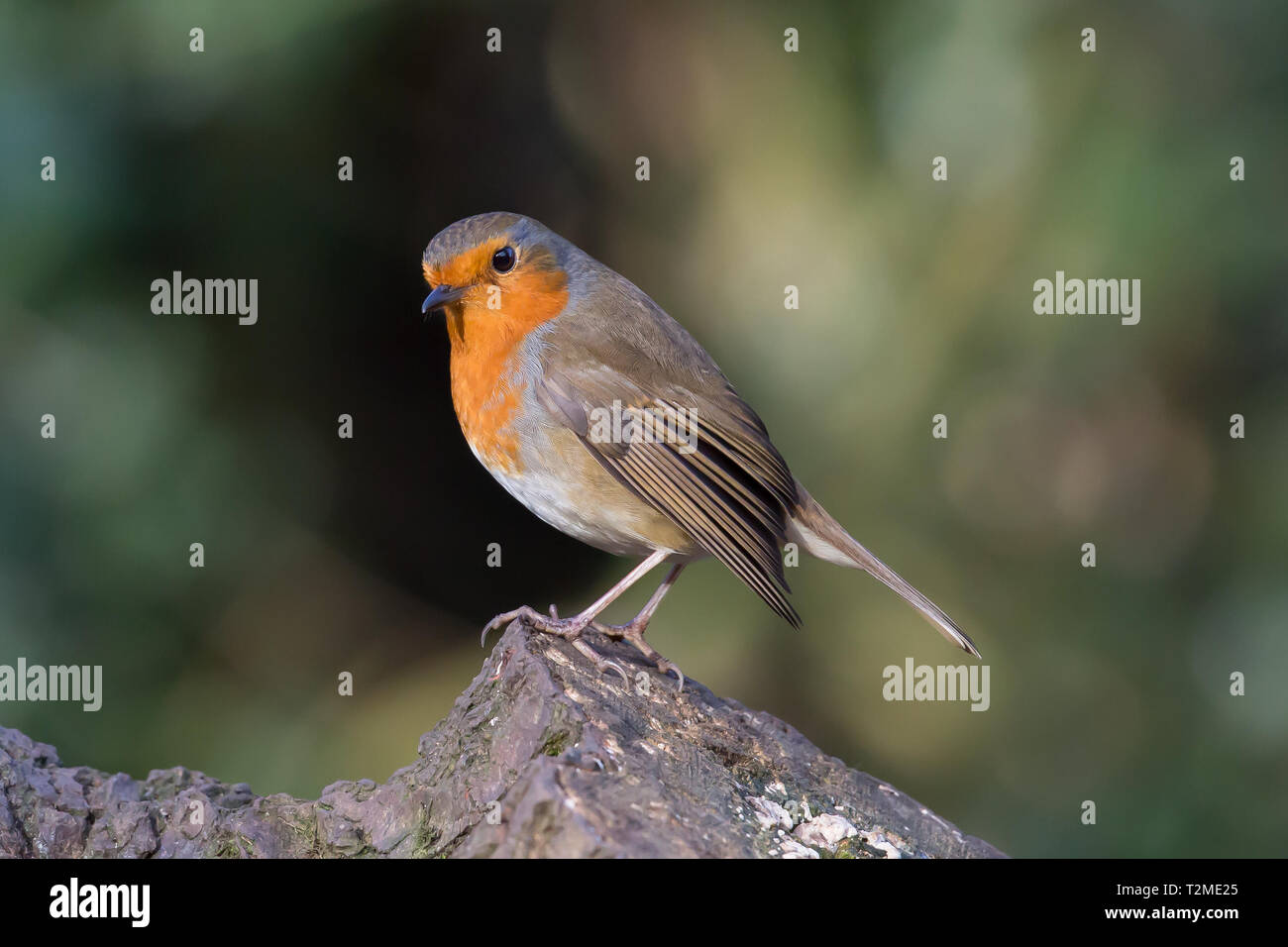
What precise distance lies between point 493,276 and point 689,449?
2.64 feet

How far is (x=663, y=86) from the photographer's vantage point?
17.4 feet

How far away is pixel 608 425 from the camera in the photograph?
3.52 m

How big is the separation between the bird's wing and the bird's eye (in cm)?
35

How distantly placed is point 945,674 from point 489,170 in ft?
9.32

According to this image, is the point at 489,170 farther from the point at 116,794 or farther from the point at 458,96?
the point at 116,794

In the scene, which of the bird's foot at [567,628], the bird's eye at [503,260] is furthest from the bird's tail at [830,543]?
the bird's eye at [503,260]

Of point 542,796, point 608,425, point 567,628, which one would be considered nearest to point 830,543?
point 608,425

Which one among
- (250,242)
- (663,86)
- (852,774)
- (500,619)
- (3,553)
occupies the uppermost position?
(663,86)

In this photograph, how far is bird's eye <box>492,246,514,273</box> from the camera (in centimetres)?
369

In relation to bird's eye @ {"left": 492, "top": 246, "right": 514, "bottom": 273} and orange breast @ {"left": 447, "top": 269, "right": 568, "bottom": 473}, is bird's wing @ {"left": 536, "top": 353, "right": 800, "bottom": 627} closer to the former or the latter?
orange breast @ {"left": 447, "top": 269, "right": 568, "bottom": 473}

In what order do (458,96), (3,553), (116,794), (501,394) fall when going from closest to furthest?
(116,794) < (501,394) < (3,553) < (458,96)

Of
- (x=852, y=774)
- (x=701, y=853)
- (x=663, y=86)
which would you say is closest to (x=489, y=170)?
(x=663, y=86)

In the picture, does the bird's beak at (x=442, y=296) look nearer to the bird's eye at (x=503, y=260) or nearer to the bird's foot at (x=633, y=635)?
the bird's eye at (x=503, y=260)

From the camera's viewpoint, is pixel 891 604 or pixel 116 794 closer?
pixel 116 794
